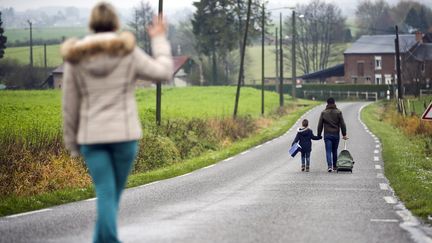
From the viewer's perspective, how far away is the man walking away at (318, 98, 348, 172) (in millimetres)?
20078

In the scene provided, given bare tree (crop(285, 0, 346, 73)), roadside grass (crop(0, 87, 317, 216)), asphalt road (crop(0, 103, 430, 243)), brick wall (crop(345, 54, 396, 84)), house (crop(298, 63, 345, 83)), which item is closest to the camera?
asphalt road (crop(0, 103, 430, 243))

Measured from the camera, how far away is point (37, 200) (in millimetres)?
12586

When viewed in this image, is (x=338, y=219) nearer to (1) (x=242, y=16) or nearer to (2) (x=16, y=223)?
(2) (x=16, y=223)

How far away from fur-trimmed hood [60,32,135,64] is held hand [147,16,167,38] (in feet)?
0.72

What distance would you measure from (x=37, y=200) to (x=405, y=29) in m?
153

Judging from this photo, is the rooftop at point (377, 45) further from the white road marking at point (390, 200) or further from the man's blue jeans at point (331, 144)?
the white road marking at point (390, 200)

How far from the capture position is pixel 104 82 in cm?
590

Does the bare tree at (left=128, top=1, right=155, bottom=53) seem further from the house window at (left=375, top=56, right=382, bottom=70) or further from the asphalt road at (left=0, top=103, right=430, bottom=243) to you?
the asphalt road at (left=0, top=103, right=430, bottom=243)

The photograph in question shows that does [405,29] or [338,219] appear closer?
[338,219]

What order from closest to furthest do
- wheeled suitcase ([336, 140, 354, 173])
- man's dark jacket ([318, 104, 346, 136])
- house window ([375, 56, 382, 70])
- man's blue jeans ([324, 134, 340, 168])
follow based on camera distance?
wheeled suitcase ([336, 140, 354, 173]) < man's blue jeans ([324, 134, 340, 168]) < man's dark jacket ([318, 104, 346, 136]) < house window ([375, 56, 382, 70])

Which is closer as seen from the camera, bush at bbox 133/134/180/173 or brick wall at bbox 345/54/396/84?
bush at bbox 133/134/180/173

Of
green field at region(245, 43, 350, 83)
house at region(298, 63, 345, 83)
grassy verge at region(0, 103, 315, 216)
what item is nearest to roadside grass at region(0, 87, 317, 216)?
grassy verge at region(0, 103, 315, 216)

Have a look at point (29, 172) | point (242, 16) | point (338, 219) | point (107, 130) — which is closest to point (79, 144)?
point (107, 130)

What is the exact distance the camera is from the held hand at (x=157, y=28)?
6023mm
